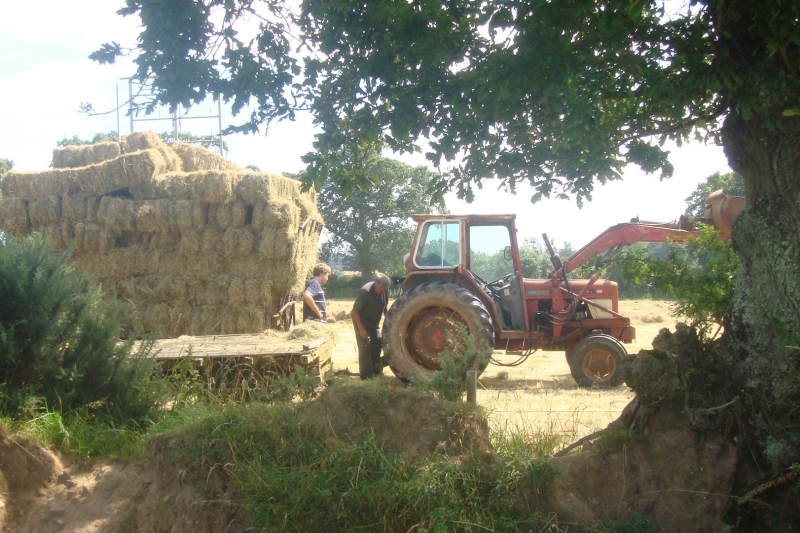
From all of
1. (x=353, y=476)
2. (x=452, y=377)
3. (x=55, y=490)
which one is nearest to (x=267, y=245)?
(x=55, y=490)

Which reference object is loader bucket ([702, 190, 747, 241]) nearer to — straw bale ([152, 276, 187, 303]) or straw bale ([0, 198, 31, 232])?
straw bale ([152, 276, 187, 303])

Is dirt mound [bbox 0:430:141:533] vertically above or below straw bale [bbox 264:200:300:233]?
below

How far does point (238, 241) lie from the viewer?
10844 mm

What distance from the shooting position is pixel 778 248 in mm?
4184

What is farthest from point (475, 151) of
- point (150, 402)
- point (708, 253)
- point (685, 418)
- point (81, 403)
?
point (81, 403)

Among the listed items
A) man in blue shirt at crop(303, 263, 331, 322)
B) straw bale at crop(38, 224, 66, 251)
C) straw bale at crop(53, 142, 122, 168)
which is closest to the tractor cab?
man in blue shirt at crop(303, 263, 331, 322)

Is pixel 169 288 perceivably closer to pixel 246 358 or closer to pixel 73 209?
pixel 73 209

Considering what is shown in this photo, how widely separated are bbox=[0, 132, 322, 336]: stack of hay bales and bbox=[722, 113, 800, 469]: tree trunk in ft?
24.8

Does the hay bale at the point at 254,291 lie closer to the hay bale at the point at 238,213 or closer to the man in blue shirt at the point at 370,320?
the hay bale at the point at 238,213

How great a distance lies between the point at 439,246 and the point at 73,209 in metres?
6.16

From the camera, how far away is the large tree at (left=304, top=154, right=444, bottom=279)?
27.0m

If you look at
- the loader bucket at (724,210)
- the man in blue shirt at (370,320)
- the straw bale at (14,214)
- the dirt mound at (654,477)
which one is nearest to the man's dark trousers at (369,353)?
the man in blue shirt at (370,320)

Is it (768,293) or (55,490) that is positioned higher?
(768,293)

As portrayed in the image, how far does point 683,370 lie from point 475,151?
2.12 metres
